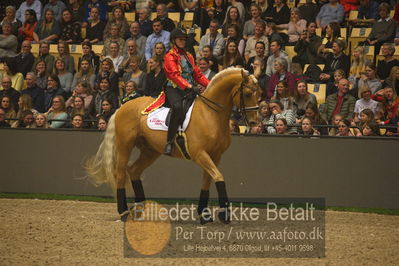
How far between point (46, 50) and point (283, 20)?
5.52 m

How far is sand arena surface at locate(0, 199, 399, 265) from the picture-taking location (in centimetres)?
857

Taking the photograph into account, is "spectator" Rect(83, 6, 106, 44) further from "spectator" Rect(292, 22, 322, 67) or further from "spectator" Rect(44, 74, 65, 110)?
"spectator" Rect(292, 22, 322, 67)

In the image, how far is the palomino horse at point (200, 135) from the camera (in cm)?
1077

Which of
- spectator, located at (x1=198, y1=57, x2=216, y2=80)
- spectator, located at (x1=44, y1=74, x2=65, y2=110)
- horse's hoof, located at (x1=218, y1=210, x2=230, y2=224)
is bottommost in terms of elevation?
horse's hoof, located at (x1=218, y1=210, x2=230, y2=224)

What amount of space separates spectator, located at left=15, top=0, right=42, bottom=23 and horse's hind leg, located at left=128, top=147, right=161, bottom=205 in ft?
29.5

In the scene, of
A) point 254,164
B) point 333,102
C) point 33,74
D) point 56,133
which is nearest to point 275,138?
point 254,164

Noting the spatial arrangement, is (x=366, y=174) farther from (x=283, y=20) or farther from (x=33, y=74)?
(x=33, y=74)

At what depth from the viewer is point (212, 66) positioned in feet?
49.5

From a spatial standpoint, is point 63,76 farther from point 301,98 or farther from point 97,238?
point 97,238

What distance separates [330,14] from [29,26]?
774cm

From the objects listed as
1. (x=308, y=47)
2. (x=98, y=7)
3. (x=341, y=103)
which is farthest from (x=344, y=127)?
(x=98, y=7)

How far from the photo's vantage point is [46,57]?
17.6m

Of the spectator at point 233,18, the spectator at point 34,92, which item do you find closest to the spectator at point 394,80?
the spectator at point 233,18

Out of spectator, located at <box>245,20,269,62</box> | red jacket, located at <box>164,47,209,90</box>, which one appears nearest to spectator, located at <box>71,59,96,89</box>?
spectator, located at <box>245,20,269,62</box>
